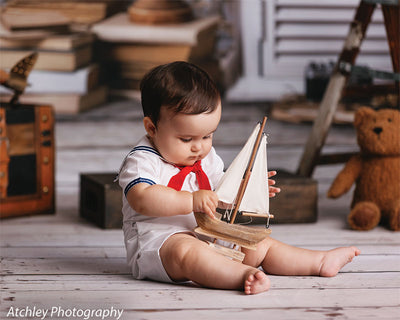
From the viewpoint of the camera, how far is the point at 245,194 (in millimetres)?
1299

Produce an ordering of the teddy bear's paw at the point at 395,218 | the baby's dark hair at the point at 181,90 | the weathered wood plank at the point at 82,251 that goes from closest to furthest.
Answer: the baby's dark hair at the point at 181,90 < the weathered wood plank at the point at 82,251 < the teddy bear's paw at the point at 395,218

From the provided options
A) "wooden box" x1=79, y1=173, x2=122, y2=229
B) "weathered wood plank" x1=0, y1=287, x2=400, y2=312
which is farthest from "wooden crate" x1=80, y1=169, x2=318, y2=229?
"weathered wood plank" x1=0, y1=287, x2=400, y2=312

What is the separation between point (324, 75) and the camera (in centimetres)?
296

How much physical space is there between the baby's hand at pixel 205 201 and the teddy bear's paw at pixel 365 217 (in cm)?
68

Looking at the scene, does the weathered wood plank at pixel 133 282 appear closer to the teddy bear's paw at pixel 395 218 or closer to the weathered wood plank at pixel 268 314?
the weathered wood plank at pixel 268 314

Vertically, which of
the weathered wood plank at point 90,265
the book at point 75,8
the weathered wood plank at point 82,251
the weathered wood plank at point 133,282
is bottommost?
the weathered wood plank at point 82,251

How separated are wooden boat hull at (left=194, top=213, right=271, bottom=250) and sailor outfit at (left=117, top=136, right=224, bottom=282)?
81 mm

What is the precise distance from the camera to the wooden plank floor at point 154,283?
3.98 ft

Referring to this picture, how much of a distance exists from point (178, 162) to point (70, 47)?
5.69ft

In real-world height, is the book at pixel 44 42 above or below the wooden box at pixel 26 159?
above

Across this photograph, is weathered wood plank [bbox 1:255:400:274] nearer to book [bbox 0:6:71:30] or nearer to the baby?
the baby

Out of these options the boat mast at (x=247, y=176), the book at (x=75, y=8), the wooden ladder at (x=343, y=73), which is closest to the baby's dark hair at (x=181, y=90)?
the boat mast at (x=247, y=176)

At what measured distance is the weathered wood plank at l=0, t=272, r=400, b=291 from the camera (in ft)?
4.39

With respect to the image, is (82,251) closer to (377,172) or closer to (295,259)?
(295,259)
